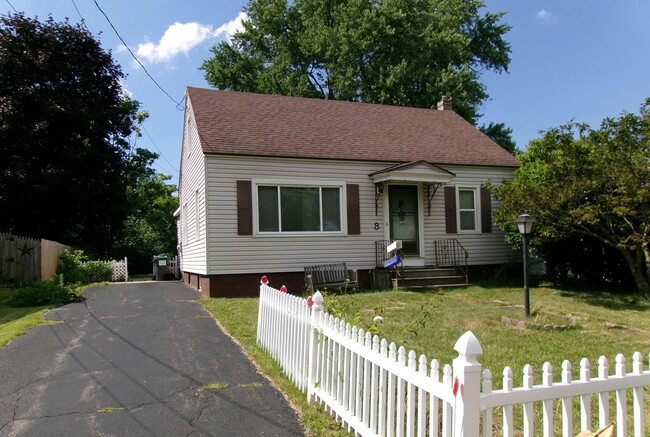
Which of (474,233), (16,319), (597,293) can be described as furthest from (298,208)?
(597,293)

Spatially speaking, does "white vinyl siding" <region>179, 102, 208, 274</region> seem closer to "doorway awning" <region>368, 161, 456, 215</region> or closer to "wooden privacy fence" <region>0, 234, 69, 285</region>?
"wooden privacy fence" <region>0, 234, 69, 285</region>

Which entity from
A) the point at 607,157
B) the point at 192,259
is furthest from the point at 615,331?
the point at 192,259

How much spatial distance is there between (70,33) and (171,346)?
2438 centimetres

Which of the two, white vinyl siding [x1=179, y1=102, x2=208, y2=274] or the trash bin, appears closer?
white vinyl siding [x1=179, y1=102, x2=208, y2=274]

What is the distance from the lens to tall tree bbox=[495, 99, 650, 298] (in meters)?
10.1

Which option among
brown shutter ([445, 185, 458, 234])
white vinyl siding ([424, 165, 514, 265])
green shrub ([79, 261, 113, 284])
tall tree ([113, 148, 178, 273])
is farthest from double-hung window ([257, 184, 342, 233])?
tall tree ([113, 148, 178, 273])

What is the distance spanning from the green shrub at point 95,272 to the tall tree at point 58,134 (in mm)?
5571

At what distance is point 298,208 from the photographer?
13.5 metres

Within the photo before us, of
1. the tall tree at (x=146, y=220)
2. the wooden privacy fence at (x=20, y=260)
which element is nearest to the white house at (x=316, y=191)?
the wooden privacy fence at (x=20, y=260)

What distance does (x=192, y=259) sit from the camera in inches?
611

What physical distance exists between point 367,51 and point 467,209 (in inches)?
661

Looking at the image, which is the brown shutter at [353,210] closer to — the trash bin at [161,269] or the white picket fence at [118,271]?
the trash bin at [161,269]

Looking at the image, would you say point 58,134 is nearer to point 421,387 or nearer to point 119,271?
point 119,271

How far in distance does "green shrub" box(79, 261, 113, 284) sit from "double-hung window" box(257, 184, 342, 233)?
9697 millimetres
